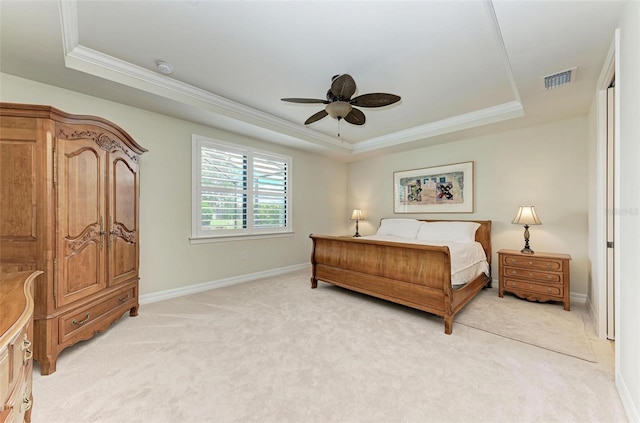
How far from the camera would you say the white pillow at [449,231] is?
3.92 m

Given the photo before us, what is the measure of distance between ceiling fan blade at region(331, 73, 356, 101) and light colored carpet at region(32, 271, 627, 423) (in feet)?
Result: 7.34

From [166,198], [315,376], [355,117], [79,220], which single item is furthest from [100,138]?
[315,376]

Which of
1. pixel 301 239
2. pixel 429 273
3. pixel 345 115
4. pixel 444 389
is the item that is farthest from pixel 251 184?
pixel 444 389

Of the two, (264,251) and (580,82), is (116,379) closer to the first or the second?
(264,251)

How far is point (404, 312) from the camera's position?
2992 millimetres

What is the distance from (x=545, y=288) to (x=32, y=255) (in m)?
5.05

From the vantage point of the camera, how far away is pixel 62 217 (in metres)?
2.03

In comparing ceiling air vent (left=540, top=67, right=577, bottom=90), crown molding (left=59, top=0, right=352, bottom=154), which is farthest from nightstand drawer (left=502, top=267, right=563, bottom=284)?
crown molding (left=59, top=0, right=352, bottom=154)

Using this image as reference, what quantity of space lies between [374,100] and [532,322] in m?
2.77

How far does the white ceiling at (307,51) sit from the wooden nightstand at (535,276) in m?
1.83

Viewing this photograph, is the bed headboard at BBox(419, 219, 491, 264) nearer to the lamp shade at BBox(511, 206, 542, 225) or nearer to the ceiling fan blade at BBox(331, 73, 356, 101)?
the lamp shade at BBox(511, 206, 542, 225)

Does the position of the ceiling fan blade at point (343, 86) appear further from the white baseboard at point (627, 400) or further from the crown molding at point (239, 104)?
the white baseboard at point (627, 400)

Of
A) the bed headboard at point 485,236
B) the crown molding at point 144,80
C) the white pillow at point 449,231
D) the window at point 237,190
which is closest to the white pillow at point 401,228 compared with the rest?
the white pillow at point 449,231

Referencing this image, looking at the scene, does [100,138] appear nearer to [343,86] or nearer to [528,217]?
[343,86]
